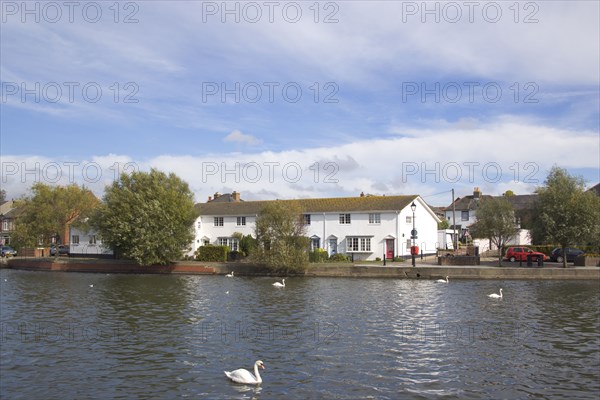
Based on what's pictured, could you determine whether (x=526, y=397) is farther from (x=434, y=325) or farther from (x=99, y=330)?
(x=99, y=330)

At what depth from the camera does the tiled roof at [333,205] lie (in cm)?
6038

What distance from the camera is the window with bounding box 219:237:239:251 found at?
6581cm

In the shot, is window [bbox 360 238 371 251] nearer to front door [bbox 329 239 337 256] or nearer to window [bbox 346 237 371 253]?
window [bbox 346 237 371 253]

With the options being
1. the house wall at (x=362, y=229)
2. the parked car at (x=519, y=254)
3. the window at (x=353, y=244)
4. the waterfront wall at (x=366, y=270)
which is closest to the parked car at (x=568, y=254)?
the parked car at (x=519, y=254)

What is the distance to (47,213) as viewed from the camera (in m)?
68.4

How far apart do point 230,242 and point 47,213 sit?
23704 millimetres

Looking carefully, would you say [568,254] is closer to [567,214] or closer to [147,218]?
[567,214]

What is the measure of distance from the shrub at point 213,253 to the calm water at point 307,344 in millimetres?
21691

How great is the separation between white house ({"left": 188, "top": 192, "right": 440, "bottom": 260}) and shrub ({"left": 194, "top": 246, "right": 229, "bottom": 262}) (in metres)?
4.30

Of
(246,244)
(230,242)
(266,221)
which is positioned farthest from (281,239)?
(230,242)

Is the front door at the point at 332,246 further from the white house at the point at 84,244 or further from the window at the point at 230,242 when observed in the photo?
the white house at the point at 84,244

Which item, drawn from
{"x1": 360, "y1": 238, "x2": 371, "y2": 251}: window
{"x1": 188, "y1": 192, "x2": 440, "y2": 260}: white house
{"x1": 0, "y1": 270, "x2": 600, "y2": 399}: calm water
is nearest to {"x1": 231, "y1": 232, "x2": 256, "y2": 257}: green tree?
{"x1": 188, "y1": 192, "x2": 440, "y2": 260}: white house

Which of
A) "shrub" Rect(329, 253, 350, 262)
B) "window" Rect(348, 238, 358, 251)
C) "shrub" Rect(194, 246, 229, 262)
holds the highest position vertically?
"window" Rect(348, 238, 358, 251)

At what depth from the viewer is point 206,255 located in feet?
200
